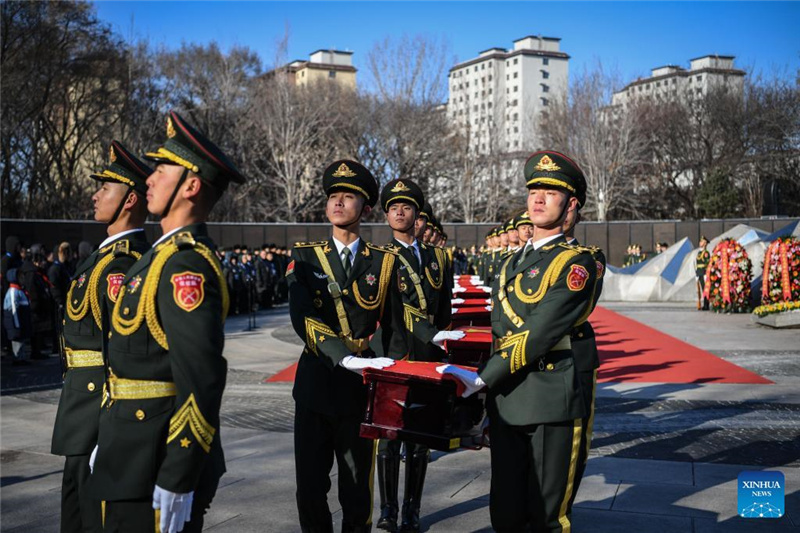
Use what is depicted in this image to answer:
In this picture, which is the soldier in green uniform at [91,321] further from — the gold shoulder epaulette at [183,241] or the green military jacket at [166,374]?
the gold shoulder epaulette at [183,241]

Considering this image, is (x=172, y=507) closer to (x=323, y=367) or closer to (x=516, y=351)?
(x=323, y=367)

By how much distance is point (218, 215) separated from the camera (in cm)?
5200

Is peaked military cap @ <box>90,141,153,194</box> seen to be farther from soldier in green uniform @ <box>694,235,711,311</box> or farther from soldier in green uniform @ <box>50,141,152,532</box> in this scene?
soldier in green uniform @ <box>694,235,711,311</box>

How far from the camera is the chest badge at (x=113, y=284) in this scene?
3775mm

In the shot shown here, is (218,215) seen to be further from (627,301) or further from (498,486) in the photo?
(498,486)

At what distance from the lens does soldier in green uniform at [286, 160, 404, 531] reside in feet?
15.3

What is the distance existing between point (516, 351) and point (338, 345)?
1.06 m

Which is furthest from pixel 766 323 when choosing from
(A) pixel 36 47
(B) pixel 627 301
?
(A) pixel 36 47

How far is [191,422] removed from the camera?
3.08m

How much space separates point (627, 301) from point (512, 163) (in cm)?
3613

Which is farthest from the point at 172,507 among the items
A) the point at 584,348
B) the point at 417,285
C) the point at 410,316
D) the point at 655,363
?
the point at 655,363

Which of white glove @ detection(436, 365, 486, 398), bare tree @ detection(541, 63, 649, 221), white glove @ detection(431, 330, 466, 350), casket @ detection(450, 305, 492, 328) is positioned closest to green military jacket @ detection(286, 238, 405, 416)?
white glove @ detection(431, 330, 466, 350)

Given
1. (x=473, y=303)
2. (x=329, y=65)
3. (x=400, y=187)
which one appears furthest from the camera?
(x=329, y=65)

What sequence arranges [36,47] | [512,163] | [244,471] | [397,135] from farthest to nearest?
[512,163]
[397,135]
[36,47]
[244,471]
